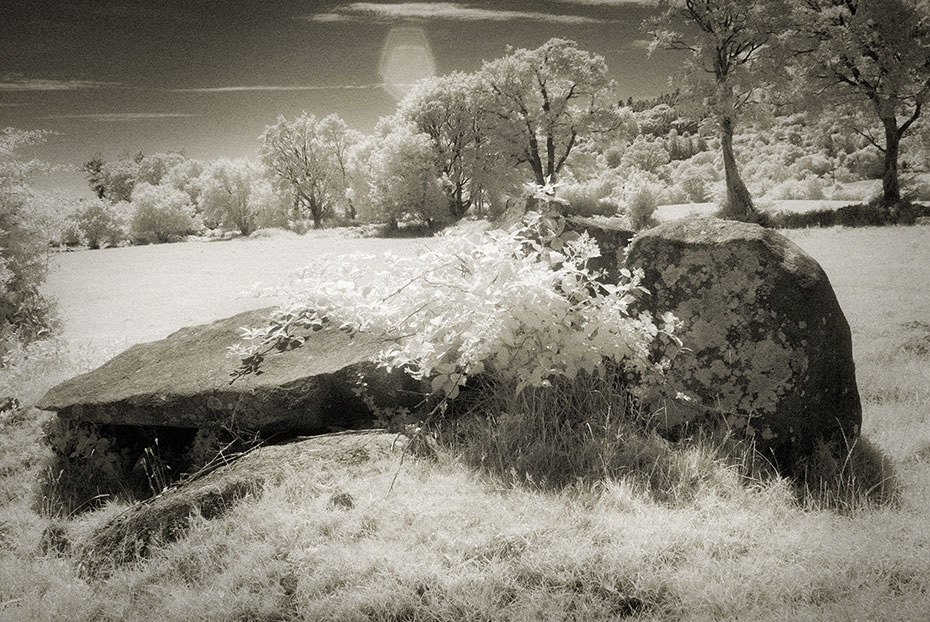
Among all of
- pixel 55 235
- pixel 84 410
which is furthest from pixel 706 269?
pixel 55 235

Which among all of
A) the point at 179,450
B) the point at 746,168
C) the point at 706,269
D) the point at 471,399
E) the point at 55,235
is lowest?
the point at 179,450

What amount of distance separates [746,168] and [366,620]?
146ft

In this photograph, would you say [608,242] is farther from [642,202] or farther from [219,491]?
[642,202]

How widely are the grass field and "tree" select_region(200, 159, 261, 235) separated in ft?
169

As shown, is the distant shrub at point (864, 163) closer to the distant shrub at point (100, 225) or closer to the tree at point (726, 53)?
the tree at point (726, 53)

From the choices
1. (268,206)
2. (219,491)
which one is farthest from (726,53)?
(268,206)

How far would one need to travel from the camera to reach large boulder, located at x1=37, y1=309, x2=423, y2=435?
466cm

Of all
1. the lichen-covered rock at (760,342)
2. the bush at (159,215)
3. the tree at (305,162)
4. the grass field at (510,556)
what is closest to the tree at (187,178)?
the bush at (159,215)

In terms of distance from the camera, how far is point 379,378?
469 centimetres

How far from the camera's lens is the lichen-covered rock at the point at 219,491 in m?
3.51

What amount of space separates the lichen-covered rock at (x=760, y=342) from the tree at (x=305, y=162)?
4624 cm

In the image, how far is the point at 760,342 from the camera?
4020 millimetres

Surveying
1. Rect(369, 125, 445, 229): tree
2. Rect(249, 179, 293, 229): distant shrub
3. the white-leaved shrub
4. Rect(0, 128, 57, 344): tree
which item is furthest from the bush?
the white-leaved shrub

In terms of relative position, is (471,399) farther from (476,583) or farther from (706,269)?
(706,269)
